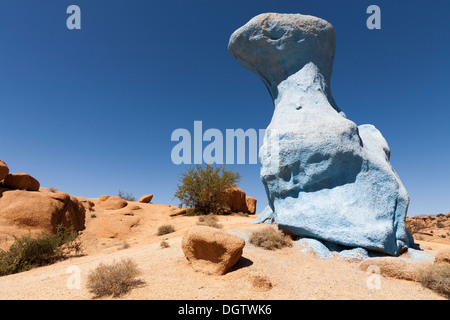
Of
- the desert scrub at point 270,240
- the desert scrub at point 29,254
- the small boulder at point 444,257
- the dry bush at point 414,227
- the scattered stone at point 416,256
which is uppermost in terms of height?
the small boulder at point 444,257

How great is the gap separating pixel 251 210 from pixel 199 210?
6271 mm

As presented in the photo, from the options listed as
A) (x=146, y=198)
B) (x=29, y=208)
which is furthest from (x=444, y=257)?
(x=146, y=198)

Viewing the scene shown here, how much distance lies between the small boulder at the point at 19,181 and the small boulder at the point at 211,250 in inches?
477

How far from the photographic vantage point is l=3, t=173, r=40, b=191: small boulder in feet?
38.4

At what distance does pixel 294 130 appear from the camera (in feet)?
21.0

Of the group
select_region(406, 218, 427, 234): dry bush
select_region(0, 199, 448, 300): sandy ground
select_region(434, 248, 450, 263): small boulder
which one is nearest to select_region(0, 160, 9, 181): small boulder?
select_region(0, 199, 448, 300): sandy ground

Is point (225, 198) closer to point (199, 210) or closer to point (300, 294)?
point (199, 210)

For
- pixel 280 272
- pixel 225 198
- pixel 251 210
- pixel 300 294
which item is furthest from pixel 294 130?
pixel 251 210

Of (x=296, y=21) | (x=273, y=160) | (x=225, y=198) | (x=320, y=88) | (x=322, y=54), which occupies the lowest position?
(x=225, y=198)

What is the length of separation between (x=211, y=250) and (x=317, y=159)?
364 centimetres

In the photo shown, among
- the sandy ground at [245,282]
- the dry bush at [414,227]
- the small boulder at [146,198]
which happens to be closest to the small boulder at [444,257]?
the sandy ground at [245,282]

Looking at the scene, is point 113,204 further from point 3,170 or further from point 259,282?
point 259,282

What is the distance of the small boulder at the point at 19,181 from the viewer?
11.7 meters

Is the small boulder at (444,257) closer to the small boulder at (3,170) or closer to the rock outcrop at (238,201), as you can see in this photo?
the rock outcrop at (238,201)
